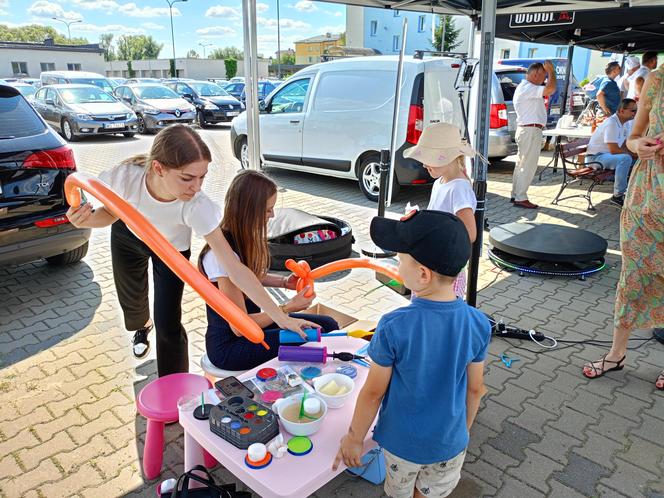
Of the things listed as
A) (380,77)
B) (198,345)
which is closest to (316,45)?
(380,77)

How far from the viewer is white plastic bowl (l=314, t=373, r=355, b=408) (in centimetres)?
204

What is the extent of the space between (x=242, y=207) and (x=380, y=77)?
5887 mm

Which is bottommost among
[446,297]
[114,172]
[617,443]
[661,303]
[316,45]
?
[617,443]

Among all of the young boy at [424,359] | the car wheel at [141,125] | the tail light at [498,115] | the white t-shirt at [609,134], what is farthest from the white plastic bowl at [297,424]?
the car wheel at [141,125]

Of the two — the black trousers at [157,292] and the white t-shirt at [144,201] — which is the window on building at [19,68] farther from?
the white t-shirt at [144,201]

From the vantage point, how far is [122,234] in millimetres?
3133

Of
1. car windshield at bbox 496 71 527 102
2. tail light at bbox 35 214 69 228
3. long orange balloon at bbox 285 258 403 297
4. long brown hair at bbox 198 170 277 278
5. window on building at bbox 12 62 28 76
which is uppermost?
window on building at bbox 12 62 28 76

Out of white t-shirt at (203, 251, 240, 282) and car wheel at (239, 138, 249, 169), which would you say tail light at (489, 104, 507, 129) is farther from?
white t-shirt at (203, 251, 240, 282)

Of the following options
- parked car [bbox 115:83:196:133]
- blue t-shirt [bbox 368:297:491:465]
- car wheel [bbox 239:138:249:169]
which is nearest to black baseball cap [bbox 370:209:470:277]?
blue t-shirt [bbox 368:297:491:465]

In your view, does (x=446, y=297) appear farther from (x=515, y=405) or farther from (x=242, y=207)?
(x=515, y=405)

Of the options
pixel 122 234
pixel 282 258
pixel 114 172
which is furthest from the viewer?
pixel 282 258

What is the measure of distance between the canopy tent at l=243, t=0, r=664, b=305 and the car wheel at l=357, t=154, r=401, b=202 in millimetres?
2320

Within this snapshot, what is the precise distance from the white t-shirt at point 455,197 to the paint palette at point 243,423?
1668mm

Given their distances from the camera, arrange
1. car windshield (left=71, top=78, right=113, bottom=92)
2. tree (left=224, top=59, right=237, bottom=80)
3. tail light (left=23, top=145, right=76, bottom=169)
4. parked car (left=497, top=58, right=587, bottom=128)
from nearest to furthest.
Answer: tail light (left=23, top=145, right=76, bottom=169) < parked car (left=497, top=58, right=587, bottom=128) < car windshield (left=71, top=78, right=113, bottom=92) < tree (left=224, top=59, right=237, bottom=80)
